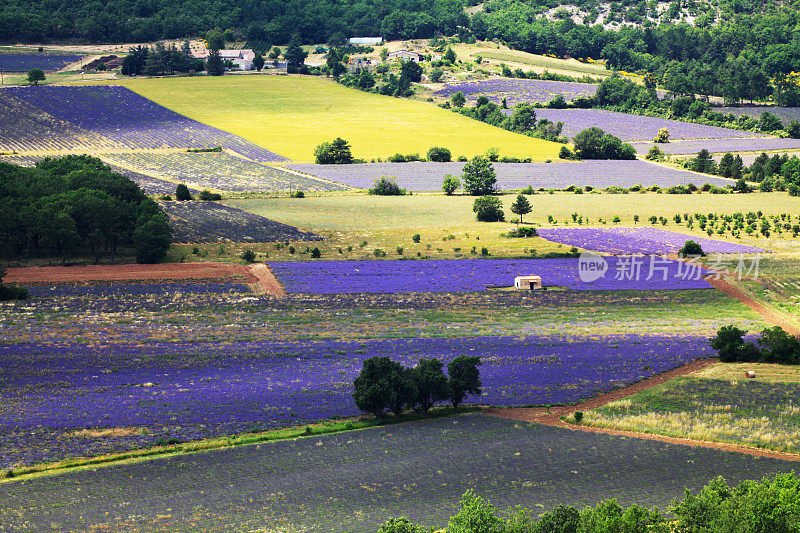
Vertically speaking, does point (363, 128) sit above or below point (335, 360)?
above

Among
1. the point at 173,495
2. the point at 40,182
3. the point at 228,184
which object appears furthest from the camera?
the point at 228,184

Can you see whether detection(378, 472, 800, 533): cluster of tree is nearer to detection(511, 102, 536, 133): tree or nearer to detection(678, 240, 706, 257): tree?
detection(678, 240, 706, 257): tree

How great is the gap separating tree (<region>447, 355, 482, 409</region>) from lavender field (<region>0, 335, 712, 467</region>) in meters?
1.81

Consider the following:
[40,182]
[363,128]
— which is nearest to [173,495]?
[40,182]

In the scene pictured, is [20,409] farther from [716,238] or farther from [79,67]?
[79,67]

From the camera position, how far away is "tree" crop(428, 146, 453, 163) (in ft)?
423

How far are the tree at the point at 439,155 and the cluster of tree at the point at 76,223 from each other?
5452cm

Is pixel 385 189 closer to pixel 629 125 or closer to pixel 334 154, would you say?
pixel 334 154

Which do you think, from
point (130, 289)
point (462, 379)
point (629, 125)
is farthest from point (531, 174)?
point (462, 379)

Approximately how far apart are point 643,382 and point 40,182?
59181 mm

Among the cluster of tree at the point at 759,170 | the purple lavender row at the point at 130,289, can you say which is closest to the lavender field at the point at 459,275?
the purple lavender row at the point at 130,289

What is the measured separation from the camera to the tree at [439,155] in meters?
129

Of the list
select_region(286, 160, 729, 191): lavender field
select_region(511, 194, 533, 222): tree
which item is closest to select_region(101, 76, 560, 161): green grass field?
select_region(286, 160, 729, 191): lavender field

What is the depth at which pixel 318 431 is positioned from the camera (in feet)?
140
